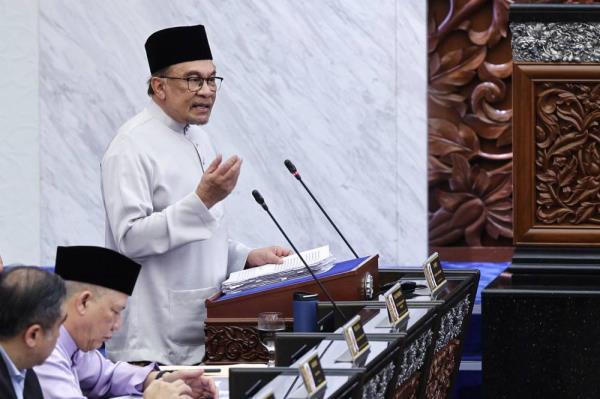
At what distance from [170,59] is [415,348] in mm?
1499

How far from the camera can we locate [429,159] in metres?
7.52

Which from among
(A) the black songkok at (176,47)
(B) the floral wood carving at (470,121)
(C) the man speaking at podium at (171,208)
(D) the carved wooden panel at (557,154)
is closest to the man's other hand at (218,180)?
(C) the man speaking at podium at (171,208)

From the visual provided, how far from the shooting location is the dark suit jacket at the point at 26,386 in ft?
9.91

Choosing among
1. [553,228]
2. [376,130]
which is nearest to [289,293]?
[553,228]

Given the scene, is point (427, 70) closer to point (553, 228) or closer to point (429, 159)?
point (429, 159)

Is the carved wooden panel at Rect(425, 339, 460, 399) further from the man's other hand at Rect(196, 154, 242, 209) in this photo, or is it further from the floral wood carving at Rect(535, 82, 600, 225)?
the man's other hand at Rect(196, 154, 242, 209)

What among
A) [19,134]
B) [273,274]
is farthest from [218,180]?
[19,134]

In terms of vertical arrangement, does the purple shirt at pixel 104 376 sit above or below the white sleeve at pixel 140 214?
below

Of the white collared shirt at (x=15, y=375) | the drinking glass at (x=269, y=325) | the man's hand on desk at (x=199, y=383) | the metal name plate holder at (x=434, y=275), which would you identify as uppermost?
the metal name plate holder at (x=434, y=275)

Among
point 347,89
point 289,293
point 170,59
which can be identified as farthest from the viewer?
point 347,89

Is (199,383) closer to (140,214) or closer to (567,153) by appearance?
(140,214)

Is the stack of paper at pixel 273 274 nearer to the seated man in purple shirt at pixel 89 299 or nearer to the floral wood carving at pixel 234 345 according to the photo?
the floral wood carving at pixel 234 345

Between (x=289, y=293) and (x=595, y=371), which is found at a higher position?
(x=289, y=293)

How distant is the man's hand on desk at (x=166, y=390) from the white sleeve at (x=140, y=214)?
823 mm
